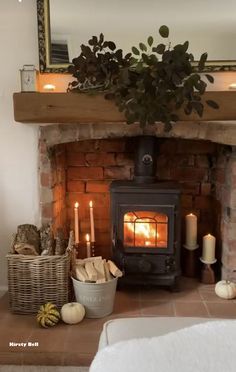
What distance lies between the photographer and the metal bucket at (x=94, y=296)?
2.05 meters

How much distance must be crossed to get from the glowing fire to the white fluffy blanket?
1.53 metres

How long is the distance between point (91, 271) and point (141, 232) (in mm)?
426

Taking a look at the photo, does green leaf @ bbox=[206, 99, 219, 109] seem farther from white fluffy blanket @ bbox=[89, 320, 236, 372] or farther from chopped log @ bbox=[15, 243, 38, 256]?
white fluffy blanket @ bbox=[89, 320, 236, 372]

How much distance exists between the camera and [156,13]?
86.4 inches

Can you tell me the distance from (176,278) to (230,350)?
1674 mm

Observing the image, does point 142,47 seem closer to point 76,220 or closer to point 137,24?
point 137,24

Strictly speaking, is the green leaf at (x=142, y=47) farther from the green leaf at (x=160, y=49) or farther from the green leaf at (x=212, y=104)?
the green leaf at (x=212, y=104)

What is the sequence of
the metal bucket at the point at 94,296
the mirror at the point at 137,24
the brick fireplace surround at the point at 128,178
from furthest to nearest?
the brick fireplace surround at the point at 128,178, the mirror at the point at 137,24, the metal bucket at the point at 94,296

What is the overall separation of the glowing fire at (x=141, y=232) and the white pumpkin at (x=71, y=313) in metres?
0.53

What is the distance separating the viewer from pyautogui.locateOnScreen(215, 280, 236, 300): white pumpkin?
227 centimetres

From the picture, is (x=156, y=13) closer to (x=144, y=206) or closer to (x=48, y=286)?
(x=144, y=206)

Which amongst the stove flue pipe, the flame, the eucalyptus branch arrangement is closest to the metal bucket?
the flame

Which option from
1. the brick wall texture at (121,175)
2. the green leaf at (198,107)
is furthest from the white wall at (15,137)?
the green leaf at (198,107)

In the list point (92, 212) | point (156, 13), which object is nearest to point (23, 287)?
point (92, 212)
